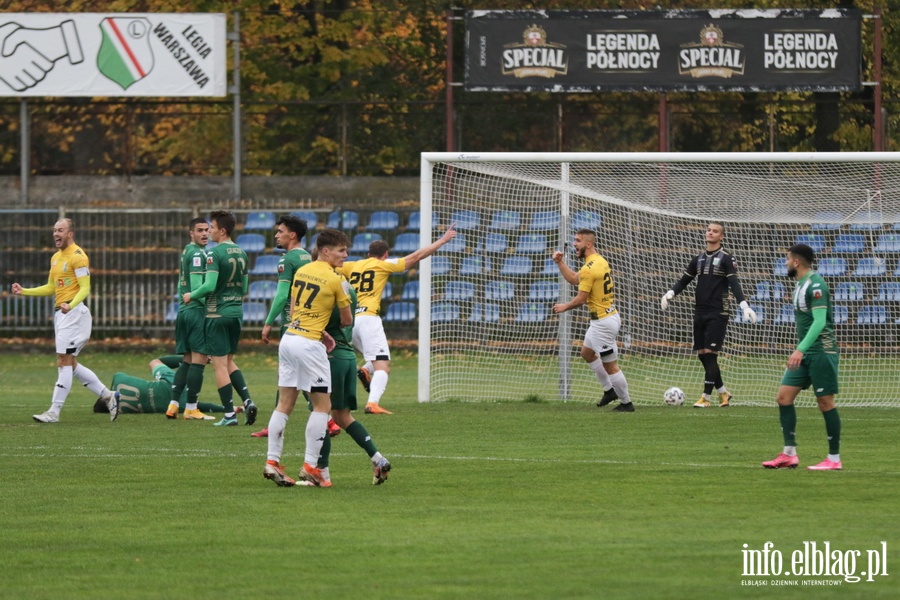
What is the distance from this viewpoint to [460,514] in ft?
30.1

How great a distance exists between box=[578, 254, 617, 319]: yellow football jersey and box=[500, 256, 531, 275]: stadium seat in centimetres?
277

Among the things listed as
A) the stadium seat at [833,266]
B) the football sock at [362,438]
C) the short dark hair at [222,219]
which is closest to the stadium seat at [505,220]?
the stadium seat at [833,266]

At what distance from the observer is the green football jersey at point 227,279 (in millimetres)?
15109

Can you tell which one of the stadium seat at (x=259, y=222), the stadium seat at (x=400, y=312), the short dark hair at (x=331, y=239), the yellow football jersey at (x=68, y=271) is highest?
the stadium seat at (x=259, y=222)

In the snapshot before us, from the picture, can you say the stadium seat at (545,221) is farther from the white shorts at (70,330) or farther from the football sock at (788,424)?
the football sock at (788,424)

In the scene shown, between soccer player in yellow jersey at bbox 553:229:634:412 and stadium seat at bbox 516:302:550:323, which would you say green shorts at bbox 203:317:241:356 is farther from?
stadium seat at bbox 516:302:550:323

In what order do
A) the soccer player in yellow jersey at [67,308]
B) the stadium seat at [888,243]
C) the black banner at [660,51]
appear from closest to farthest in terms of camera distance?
1. the soccer player in yellow jersey at [67,308]
2. the stadium seat at [888,243]
3. the black banner at [660,51]

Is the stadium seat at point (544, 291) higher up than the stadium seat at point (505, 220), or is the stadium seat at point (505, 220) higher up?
the stadium seat at point (505, 220)

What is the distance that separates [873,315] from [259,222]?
1361 cm

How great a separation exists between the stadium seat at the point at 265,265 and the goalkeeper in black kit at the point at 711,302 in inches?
477

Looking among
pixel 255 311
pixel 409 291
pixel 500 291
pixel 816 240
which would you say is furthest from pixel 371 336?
pixel 255 311

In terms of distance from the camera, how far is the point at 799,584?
710 cm

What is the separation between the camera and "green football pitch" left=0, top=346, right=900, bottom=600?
7227mm

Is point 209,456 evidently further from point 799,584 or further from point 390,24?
point 390,24
